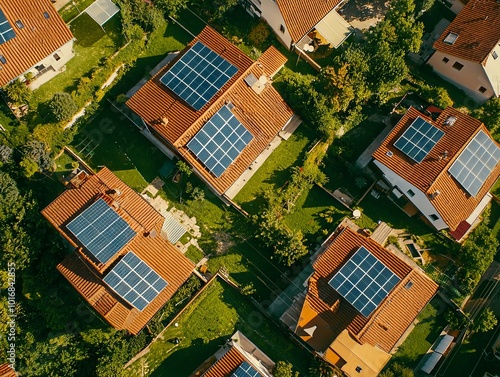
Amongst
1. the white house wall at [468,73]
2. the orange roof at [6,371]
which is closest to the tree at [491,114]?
the white house wall at [468,73]

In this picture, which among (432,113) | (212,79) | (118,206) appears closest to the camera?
(118,206)

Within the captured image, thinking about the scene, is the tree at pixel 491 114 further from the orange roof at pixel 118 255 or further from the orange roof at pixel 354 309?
the orange roof at pixel 118 255

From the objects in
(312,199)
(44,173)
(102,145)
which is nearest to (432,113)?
(312,199)

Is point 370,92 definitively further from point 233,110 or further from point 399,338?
point 399,338

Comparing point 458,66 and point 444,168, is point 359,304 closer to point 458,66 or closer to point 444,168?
point 444,168

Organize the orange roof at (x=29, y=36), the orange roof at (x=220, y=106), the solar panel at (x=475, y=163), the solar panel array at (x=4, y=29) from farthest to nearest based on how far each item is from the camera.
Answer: the solar panel at (x=475, y=163) < the orange roof at (x=29, y=36) < the orange roof at (x=220, y=106) < the solar panel array at (x=4, y=29)
